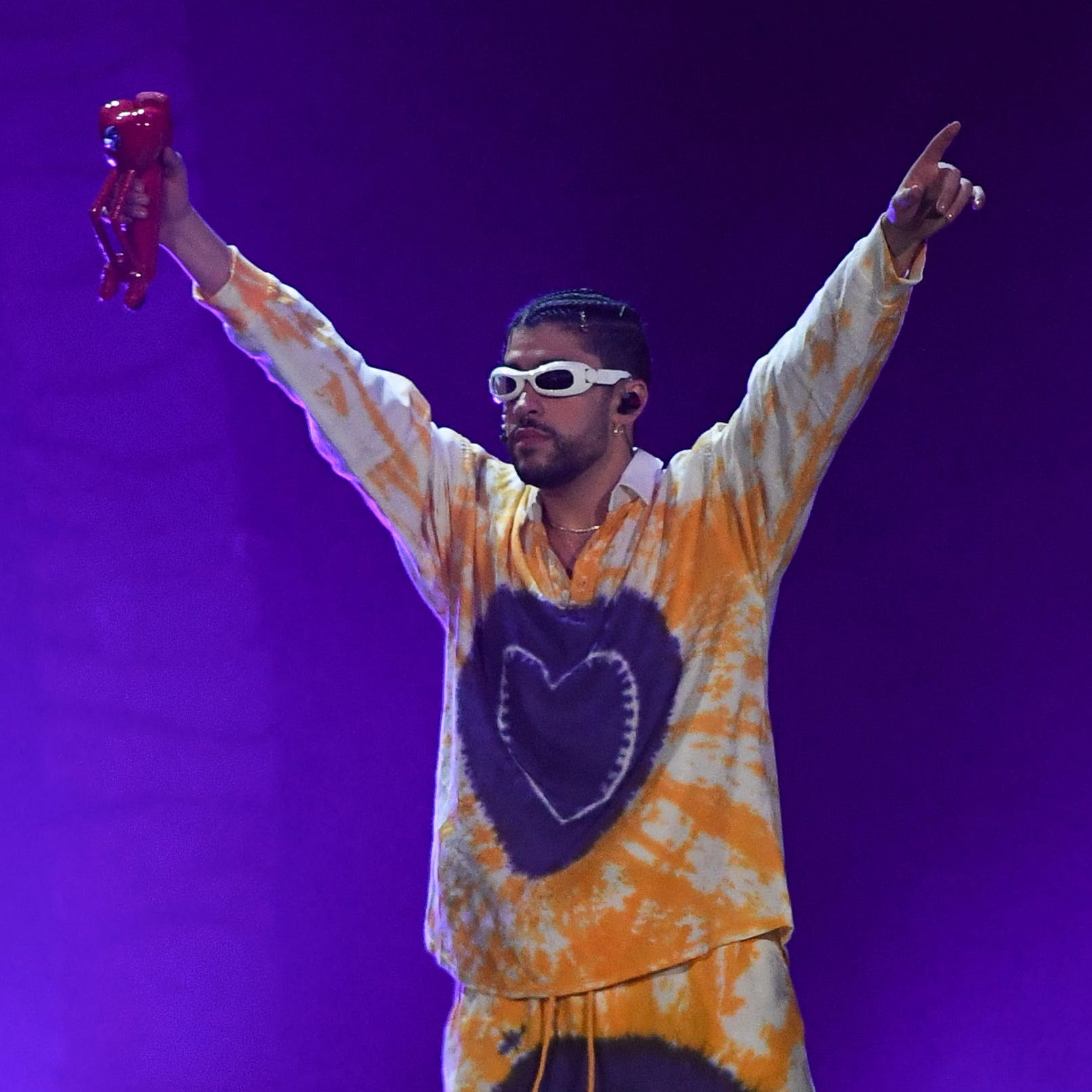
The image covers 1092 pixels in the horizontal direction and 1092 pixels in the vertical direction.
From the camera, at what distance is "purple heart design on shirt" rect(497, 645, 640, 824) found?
1.83 meters

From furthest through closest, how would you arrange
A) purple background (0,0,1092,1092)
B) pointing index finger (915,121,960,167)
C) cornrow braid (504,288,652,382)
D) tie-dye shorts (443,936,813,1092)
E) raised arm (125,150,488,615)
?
purple background (0,0,1092,1092), cornrow braid (504,288,652,382), raised arm (125,150,488,615), tie-dye shorts (443,936,813,1092), pointing index finger (915,121,960,167)

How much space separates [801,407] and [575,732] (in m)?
0.45

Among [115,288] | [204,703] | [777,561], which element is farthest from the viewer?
[204,703]

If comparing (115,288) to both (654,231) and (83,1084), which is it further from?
(83,1084)

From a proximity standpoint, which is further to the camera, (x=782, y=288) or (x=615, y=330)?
(x=782, y=288)

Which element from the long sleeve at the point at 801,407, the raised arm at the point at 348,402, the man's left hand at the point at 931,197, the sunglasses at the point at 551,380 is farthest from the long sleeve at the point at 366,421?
the man's left hand at the point at 931,197

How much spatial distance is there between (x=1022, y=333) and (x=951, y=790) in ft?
2.41

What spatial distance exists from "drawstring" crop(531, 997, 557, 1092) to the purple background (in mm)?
950

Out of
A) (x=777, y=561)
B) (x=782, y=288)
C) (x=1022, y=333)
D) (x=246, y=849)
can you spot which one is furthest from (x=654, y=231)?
(x=246, y=849)

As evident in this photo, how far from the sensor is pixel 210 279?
6.14 ft

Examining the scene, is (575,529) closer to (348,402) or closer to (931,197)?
(348,402)

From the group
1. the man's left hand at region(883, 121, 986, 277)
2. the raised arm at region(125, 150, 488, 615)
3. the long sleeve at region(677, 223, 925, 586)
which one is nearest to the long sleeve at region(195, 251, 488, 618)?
the raised arm at region(125, 150, 488, 615)

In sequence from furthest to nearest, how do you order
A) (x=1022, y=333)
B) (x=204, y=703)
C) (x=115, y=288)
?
(x=204, y=703) → (x=1022, y=333) → (x=115, y=288)

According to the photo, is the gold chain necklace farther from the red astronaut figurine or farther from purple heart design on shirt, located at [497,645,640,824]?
the red astronaut figurine
